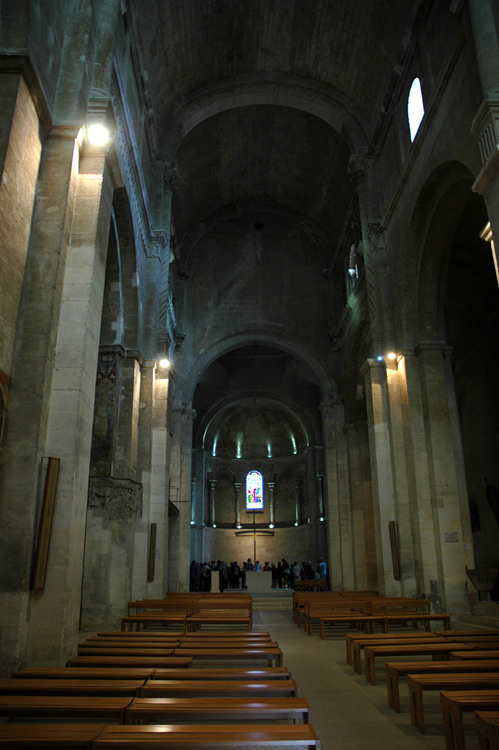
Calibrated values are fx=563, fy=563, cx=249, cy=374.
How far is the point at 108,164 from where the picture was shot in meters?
9.63

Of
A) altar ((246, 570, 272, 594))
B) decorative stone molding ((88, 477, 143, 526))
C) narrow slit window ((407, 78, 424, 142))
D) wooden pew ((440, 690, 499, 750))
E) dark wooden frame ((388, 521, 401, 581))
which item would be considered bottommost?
wooden pew ((440, 690, 499, 750))

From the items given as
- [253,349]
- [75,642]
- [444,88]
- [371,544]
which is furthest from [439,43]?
[253,349]

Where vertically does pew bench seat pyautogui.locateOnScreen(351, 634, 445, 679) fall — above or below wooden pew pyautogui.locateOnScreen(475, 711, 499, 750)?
above

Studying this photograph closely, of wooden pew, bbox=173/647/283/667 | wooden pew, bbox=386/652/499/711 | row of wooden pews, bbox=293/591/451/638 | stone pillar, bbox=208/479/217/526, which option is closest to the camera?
wooden pew, bbox=386/652/499/711

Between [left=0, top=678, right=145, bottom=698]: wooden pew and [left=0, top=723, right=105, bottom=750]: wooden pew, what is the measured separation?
1.02m

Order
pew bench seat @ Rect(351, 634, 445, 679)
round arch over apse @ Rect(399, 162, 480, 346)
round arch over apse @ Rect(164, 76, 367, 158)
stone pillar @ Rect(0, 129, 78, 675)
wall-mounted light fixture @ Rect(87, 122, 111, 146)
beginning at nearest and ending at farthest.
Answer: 1. stone pillar @ Rect(0, 129, 78, 675)
2. pew bench seat @ Rect(351, 634, 445, 679)
3. wall-mounted light fixture @ Rect(87, 122, 111, 146)
4. round arch over apse @ Rect(399, 162, 480, 346)
5. round arch over apse @ Rect(164, 76, 367, 158)

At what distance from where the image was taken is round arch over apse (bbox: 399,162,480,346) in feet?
46.7

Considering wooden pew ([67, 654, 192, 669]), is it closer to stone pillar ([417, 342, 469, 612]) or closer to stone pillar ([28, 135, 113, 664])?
stone pillar ([28, 135, 113, 664])

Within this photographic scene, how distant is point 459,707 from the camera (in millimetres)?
3959

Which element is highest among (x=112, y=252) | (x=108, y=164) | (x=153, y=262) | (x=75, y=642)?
(x=153, y=262)

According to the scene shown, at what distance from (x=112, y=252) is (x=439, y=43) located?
30.3 feet

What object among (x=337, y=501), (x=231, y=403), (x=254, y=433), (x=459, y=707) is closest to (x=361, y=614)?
(x=459, y=707)

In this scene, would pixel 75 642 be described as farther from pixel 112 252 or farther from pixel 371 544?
pixel 371 544

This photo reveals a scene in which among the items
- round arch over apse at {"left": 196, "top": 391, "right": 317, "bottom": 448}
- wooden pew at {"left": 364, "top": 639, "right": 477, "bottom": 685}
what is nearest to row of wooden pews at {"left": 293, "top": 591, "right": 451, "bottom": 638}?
wooden pew at {"left": 364, "top": 639, "right": 477, "bottom": 685}
